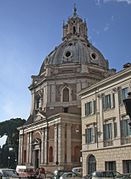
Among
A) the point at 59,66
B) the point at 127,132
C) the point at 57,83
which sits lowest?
the point at 127,132

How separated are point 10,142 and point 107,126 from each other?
151 feet

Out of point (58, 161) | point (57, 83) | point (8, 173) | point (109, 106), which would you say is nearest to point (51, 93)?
point (57, 83)

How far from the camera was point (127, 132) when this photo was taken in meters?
30.9

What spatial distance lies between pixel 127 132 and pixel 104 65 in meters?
32.7

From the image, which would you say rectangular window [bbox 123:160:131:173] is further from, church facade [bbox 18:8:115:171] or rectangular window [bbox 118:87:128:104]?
church facade [bbox 18:8:115:171]

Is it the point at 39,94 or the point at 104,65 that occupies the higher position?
the point at 104,65

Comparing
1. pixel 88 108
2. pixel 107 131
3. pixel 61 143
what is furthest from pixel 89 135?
pixel 61 143

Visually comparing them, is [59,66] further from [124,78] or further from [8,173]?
[8,173]

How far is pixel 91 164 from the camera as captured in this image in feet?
120

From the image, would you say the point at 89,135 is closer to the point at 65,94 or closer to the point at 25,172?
the point at 25,172

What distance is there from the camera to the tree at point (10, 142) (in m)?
73.8

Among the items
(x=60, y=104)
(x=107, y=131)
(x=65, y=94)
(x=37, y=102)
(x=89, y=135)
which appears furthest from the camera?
(x=37, y=102)

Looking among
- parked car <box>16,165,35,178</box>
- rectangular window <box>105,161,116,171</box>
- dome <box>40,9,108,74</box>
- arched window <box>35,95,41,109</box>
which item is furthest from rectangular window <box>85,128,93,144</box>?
arched window <box>35,95,41,109</box>

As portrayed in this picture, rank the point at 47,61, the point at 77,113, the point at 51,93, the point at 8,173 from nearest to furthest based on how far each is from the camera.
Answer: the point at 8,173
the point at 77,113
the point at 51,93
the point at 47,61
